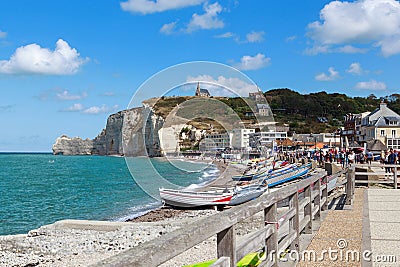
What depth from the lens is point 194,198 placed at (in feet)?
75.3

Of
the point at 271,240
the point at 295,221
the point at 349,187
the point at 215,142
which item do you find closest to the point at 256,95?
the point at 215,142

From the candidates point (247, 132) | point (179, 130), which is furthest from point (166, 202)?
point (247, 132)

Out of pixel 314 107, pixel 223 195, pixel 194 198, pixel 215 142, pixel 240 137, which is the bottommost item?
pixel 194 198

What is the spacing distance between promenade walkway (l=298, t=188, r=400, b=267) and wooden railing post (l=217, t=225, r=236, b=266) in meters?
2.49

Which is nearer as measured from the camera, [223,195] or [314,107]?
[223,195]

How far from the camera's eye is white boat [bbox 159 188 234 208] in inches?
872

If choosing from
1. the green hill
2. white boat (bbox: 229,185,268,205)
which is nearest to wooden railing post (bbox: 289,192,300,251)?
white boat (bbox: 229,185,268,205)

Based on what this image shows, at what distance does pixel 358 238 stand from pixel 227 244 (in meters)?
4.33

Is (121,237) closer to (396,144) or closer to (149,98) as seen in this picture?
(149,98)

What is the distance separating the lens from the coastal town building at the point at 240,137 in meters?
16.9

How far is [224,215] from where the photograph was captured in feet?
11.2

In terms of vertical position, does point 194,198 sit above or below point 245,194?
below

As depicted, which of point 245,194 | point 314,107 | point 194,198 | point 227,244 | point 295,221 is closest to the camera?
point 227,244

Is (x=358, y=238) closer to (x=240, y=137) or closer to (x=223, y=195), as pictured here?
(x=240, y=137)
